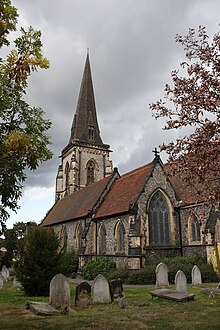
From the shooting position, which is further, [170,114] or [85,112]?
[85,112]

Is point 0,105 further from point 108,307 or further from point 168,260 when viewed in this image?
point 168,260

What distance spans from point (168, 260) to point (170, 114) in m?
13.9

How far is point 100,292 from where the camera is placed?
37.2 feet

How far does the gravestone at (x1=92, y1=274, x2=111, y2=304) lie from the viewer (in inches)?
444

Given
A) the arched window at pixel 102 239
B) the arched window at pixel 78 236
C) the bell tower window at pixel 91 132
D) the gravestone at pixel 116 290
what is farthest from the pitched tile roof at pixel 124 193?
the bell tower window at pixel 91 132

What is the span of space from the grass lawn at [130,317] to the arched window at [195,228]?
1050 centimetres

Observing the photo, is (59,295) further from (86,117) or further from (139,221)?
(86,117)

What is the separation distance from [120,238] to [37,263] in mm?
9244

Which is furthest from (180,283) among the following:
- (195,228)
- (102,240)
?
(102,240)

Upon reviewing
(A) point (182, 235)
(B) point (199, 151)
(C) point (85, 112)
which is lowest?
(A) point (182, 235)

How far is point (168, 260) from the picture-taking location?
64.6ft

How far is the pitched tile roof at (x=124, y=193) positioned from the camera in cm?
2238

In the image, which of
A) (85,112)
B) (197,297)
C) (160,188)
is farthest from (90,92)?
(197,297)

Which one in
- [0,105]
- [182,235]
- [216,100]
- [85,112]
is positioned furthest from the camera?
[85,112]
